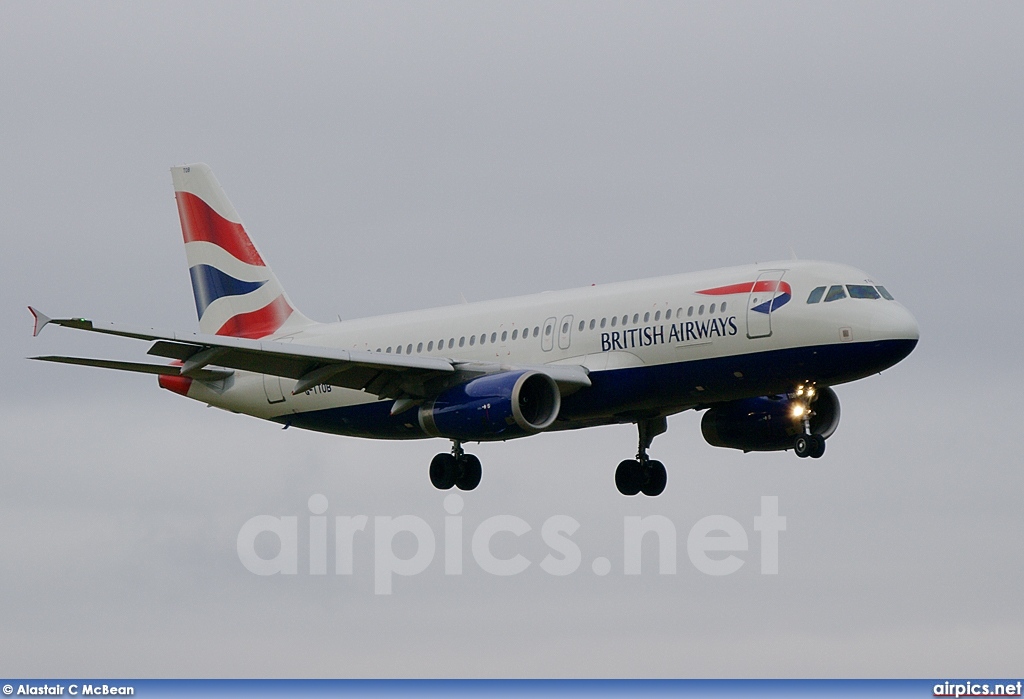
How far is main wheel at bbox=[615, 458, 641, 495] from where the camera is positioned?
56812 mm

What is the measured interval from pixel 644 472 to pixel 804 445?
7346 mm

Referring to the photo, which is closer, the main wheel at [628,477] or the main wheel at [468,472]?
the main wheel at [468,472]

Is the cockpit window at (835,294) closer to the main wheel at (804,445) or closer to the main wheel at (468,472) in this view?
the main wheel at (804,445)

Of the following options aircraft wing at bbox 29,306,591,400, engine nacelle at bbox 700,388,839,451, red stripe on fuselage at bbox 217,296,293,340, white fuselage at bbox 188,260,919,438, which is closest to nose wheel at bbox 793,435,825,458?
white fuselage at bbox 188,260,919,438

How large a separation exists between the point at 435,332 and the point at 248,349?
6918 millimetres

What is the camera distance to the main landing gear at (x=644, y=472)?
56375mm

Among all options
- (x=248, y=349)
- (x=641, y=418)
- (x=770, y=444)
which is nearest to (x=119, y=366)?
(x=248, y=349)

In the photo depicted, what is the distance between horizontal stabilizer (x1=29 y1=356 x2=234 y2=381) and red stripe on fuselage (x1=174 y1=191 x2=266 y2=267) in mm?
4523

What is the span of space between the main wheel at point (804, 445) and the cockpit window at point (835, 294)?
403 centimetres

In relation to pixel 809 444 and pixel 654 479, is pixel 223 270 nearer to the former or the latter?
pixel 654 479

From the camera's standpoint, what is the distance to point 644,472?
5669cm

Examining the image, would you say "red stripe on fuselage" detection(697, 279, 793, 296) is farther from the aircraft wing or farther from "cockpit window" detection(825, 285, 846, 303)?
the aircraft wing

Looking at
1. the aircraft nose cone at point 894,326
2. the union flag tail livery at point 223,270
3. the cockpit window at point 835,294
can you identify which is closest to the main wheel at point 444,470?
the union flag tail livery at point 223,270

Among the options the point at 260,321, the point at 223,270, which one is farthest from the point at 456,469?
the point at 223,270
